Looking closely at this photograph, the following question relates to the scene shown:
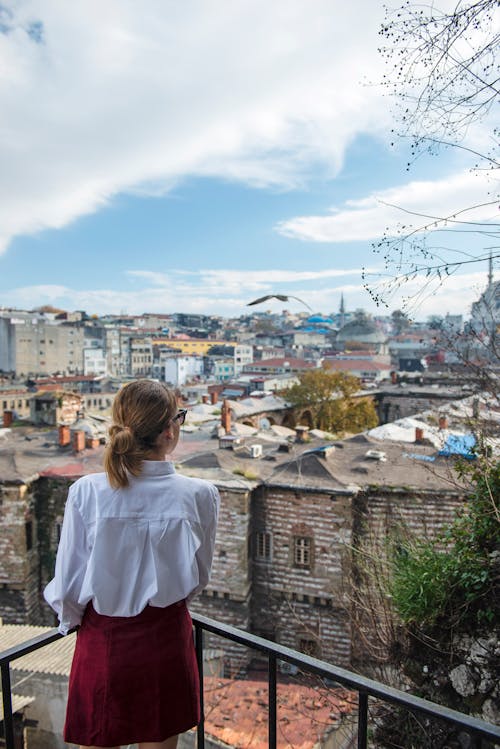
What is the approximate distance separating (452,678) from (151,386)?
4602 mm

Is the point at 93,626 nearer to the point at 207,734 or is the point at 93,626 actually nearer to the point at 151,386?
the point at 151,386

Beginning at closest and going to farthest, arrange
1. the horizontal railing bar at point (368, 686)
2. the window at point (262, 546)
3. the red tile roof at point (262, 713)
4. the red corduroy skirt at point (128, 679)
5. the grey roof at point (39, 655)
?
the horizontal railing bar at point (368, 686), the red corduroy skirt at point (128, 679), the red tile roof at point (262, 713), the grey roof at point (39, 655), the window at point (262, 546)

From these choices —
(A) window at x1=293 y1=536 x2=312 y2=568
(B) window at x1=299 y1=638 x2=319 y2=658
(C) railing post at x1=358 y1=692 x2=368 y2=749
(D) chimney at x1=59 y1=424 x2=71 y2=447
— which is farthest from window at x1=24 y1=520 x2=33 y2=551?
(C) railing post at x1=358 y1=692 x2=368 y2=749

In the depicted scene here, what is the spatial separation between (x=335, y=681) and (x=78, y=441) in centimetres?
1683

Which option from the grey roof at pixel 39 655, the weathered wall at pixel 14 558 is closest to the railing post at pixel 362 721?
the grey roof at pixel 39 655

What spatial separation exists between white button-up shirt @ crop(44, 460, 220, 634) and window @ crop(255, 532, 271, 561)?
12.7 metres

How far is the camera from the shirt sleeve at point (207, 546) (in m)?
2.24

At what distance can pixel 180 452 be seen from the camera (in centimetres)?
1800

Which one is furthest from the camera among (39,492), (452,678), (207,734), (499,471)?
(39,492)

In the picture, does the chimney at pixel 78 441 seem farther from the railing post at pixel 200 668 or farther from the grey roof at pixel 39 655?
the railing post at pixel 200 668

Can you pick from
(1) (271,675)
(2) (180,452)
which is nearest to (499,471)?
(1) (271,675)

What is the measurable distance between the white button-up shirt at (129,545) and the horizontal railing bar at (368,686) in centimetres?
30

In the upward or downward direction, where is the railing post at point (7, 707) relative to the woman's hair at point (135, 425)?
downward

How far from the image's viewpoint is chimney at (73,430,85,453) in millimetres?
17766
